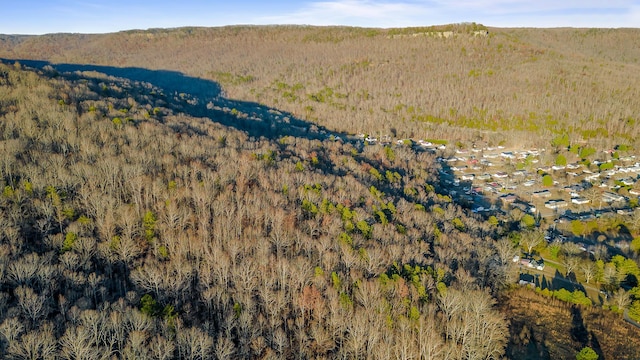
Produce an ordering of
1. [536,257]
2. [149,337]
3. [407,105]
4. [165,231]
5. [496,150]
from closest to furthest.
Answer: [149,337] < [165,231] < [536,257] < [496,150] < [407,105]

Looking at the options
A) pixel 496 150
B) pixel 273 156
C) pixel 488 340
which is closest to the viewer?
pixel 488 340

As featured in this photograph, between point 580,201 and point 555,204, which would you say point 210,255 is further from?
point 580,201

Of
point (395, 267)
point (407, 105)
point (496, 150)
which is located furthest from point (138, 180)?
point (407, 105)

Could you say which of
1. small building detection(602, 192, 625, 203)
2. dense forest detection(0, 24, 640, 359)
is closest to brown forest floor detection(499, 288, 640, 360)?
dense forest detection(0, 24, 640, 359)

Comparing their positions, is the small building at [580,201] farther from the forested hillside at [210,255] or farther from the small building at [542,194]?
the forested hillside at [210,255]

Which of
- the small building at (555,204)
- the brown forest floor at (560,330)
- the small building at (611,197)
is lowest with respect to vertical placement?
the brown forest floor at (560,330)

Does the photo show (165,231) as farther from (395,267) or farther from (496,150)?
(496,150)

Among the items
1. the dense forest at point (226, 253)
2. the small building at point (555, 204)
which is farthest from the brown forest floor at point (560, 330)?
the small building at point (555, 204)

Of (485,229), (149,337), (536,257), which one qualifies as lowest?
(536,257)

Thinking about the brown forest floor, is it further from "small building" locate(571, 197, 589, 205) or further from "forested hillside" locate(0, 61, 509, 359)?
"small building" locate(571, 197, 589, 205)
